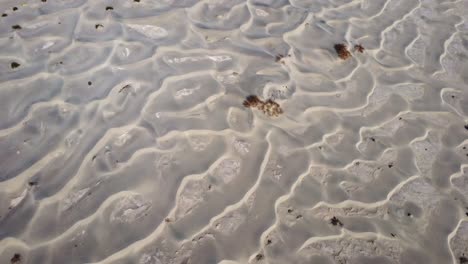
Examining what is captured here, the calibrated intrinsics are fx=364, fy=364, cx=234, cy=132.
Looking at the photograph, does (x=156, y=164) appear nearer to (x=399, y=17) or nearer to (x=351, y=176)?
(x=351, y=176)

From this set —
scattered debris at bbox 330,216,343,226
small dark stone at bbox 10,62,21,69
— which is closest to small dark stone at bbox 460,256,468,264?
scattered debris at bbox 330,216,343,226

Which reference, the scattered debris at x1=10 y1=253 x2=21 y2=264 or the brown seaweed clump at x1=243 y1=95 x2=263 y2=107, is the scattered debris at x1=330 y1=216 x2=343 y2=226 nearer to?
the brown seaweed clump at x1=243 y1=95 x2=263 y2=107

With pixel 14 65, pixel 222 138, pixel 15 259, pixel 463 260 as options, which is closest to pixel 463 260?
pixel 463 260

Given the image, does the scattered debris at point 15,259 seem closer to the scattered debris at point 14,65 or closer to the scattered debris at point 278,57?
the scattered debris at point 14,65

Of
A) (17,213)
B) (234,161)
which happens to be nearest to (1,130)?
(17,213)

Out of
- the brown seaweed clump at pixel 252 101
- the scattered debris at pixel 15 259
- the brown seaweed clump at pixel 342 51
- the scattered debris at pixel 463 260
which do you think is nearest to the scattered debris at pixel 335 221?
the scattered debris at pixel 463 260
